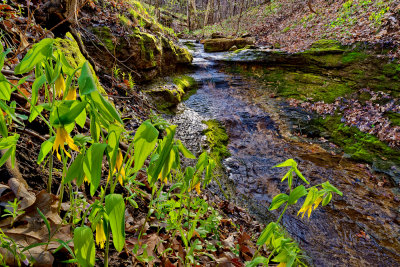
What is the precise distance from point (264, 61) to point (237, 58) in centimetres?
141

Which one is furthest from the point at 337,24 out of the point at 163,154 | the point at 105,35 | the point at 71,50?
the point at 163,154

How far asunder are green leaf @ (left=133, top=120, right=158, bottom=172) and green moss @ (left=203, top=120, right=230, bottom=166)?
374 cm

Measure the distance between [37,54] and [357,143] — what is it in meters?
6.29

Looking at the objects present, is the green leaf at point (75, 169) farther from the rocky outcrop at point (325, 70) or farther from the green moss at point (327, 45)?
the green moss at point (327, 45)

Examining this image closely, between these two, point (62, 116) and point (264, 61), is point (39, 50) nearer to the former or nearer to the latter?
point (62, 116)

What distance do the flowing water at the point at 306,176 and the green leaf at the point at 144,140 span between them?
320cm

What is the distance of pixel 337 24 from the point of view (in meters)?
9.82

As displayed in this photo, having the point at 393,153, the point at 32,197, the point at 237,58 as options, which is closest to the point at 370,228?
the point at 393,153

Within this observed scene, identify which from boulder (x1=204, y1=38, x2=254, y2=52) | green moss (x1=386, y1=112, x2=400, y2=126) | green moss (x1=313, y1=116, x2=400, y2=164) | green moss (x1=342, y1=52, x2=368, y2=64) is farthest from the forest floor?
green moss (x1=313, y1=116, x2=400, y2=164)

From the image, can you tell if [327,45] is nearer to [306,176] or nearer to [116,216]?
[306,176]

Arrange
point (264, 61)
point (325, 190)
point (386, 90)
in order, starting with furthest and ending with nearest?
1. point (264, 61)
2. point (386, 90)
3. point (325, 190)

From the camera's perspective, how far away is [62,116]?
0.63 metres

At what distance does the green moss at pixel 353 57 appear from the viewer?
22.7 ft

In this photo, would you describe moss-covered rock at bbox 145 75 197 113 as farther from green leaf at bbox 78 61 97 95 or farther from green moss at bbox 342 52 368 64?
green moss at bbox 342 52 368 64
